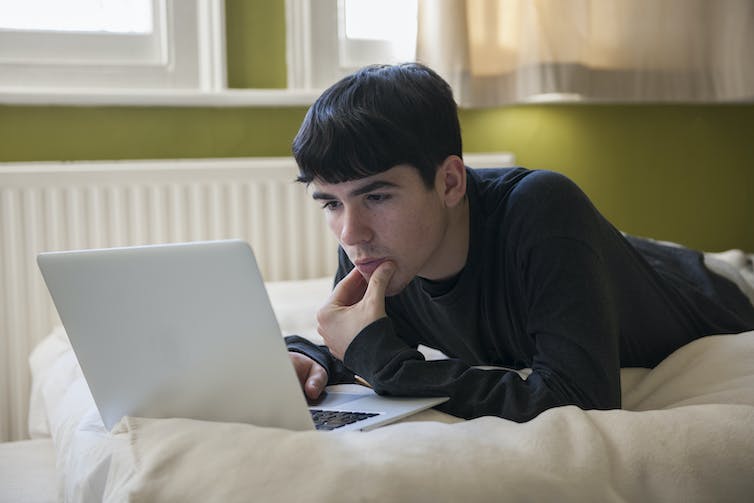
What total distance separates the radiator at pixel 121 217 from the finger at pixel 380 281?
1103 mm

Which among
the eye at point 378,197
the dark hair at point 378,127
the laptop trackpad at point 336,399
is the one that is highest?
the dark hair at point 378,127

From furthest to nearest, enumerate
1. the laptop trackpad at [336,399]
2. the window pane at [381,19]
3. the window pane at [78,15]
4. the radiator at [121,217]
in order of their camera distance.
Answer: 1. the window pane at [381,19]
2. the window pane at [78,15]
3. the radiator at [121,217]
4. the laptop trackpad at [336,399]

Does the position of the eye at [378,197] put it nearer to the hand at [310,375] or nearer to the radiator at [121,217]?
the hand at [310,375]

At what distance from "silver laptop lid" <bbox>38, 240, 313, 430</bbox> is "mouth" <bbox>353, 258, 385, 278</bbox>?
314 millimetres

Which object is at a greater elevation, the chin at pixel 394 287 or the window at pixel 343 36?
the window at pixel 343 36

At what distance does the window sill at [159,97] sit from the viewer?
2.08 metres

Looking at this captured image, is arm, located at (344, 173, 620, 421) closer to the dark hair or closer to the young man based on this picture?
the young man

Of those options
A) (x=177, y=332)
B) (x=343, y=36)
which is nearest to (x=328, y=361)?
(x=177, y=332)

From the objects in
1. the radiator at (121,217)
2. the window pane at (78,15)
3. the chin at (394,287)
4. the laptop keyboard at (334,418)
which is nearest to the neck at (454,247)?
the chin at (394,287)

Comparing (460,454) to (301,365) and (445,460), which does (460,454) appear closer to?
(445,460)

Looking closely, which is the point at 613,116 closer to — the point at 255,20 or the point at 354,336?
the point at 255,20

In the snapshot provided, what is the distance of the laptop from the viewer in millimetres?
806

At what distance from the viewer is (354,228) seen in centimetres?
111

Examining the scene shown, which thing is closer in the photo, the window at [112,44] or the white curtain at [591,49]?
the window at [112,44]
